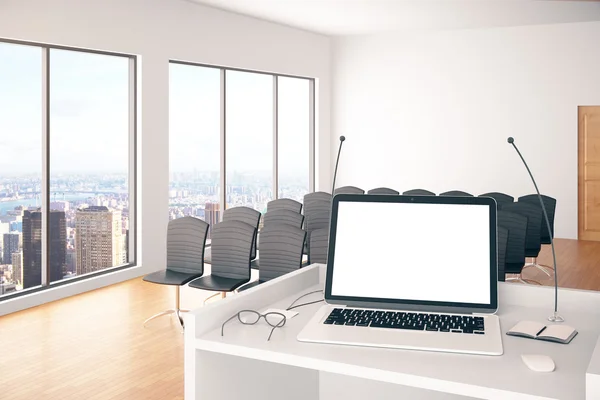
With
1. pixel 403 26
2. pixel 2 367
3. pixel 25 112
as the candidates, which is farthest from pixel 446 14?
pixel 2 367

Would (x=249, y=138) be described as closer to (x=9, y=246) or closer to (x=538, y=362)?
(x=9, y=246)

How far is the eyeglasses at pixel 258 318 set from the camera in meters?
2.28

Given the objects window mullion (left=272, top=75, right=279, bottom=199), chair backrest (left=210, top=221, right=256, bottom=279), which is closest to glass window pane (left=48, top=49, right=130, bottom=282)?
chair backrest (left=210, top=221, right=256, bottom=279)

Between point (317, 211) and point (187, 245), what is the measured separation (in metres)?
2.24

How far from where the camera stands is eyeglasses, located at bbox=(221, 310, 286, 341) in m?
2.28

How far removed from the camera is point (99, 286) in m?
7.43

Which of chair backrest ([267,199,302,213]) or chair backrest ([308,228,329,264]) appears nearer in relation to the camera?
chair backrest ([308,228,329,264])

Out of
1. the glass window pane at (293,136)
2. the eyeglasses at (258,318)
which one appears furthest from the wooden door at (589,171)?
the eyeglasses at (258,318)

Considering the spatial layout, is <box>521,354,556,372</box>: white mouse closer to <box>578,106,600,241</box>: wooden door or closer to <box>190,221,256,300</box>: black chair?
<box>190,221,256,300</box>: black chair

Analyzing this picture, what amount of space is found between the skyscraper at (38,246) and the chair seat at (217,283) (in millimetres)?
2371

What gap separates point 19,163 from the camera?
21.9ft

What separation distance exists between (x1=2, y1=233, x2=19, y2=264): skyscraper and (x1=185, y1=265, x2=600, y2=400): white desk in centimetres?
469

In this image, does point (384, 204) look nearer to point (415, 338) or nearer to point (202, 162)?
point (415, 338)

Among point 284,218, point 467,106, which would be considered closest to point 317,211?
point 284,218
